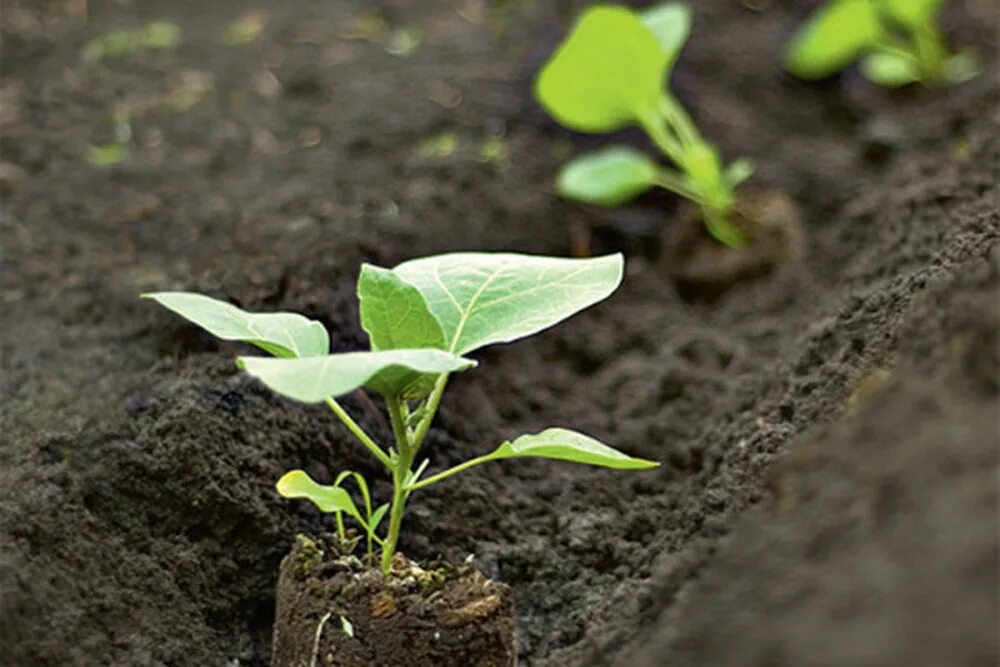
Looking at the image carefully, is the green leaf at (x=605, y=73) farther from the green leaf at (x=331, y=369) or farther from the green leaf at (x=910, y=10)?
the green leaf at (x=331, y=369)

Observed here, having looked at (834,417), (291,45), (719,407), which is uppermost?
(834,417)

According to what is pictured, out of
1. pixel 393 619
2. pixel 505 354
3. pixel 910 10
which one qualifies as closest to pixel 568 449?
pixel 393 619

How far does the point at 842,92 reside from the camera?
352 cm

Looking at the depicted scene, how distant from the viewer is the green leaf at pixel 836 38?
319cm

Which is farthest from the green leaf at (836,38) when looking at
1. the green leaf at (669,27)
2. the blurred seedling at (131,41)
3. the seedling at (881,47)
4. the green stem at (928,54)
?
the blurred seedling at (131,41)

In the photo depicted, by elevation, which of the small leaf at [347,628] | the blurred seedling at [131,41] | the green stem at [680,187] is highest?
the small leaf at [347,628]

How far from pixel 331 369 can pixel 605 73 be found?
5.16ft

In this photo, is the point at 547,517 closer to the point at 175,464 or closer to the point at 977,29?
the point at 175,464

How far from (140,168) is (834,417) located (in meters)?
1.89

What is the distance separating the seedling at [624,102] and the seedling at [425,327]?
1114 mm

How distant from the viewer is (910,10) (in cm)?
317

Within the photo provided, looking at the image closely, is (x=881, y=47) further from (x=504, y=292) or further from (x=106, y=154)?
A: (x=504, y=292)

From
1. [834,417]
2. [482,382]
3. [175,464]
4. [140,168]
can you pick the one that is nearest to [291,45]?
[140,168]

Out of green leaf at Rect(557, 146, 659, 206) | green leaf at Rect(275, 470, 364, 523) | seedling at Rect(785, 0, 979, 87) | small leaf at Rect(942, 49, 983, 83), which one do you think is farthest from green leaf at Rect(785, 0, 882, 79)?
green leaf at Rect(275, 470, 364, 523)
